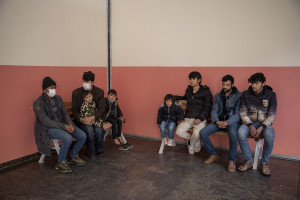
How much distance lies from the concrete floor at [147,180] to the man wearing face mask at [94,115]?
10.1 inches

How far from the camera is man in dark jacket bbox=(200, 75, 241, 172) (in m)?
3.48

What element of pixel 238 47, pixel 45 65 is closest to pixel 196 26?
pixel 238 47

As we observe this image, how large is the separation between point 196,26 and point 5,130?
3.58 metres

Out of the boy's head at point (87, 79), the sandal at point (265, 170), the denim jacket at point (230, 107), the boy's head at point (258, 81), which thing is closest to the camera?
the sandal at point (265, 170)

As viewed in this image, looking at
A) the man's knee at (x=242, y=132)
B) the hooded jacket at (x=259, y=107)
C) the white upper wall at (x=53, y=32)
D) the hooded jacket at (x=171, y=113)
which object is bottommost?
the man's knee at (x=242, y=132)

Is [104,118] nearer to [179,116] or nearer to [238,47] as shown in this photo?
[179,116]

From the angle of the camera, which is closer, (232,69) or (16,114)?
(16,114)

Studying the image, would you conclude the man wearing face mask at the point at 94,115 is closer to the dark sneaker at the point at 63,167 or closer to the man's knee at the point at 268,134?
the dark sneaker at the point at 63,167

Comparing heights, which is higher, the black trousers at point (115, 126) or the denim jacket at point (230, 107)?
the denim jacket at point (230, 107)

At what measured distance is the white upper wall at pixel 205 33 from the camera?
376cm

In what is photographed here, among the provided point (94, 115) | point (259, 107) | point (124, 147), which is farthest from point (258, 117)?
point (94, 115)

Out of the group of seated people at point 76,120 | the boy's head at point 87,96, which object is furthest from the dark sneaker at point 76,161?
the boy's head at point 87,96

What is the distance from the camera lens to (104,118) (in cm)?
408

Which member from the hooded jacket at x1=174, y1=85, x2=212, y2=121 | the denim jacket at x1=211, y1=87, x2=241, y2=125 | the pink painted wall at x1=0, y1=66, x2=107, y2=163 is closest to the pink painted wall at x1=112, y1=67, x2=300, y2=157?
the hooded jacket at x1=174, y1=85, x2=212, y2=121
